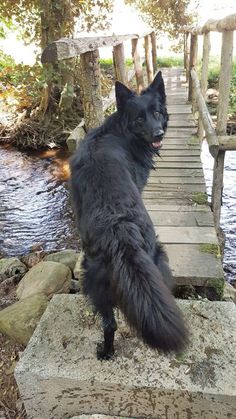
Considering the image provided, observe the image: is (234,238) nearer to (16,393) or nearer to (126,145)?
(126,145)

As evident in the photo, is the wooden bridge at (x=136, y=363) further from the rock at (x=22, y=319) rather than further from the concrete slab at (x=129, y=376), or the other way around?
the rock at (x=22, y=319)

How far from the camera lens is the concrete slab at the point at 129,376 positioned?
72.2 inches

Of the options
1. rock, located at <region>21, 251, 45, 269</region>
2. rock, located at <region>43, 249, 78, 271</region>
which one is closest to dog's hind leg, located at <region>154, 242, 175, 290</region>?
rock, located at <region>43, 249, 78, 271</region>

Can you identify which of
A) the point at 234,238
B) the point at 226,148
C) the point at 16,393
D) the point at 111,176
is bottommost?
the point at 234,238

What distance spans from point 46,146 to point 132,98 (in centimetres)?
592

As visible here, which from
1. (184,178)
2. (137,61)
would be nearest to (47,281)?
(184,178)

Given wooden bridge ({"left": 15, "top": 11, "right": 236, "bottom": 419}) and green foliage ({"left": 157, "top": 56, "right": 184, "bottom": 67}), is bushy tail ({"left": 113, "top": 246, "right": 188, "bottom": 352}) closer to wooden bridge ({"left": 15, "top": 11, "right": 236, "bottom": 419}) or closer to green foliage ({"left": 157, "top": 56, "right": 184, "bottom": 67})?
wooden bridge ({"left": 15, "top": 11, "right": 236, "bottom": 419})

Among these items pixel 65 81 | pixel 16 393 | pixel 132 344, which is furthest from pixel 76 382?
pixel 65 81

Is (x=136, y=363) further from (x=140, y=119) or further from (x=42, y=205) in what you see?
(x=42, y=205)

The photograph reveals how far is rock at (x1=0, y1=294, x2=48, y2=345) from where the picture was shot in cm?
267

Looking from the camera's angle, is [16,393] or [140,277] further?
[16,393]

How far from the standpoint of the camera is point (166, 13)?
51.3 ft

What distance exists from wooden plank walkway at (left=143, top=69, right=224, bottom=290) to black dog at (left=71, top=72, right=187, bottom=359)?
1.43ft

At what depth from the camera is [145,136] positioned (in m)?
2.40
